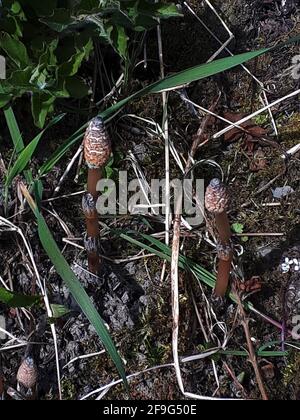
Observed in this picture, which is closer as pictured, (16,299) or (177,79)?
(16,299)

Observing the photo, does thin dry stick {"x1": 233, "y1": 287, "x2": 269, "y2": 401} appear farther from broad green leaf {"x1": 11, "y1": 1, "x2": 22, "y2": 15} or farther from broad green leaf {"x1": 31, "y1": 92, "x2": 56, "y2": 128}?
broad green leaf {"x1": 11, "y1": 1, "x2": 22, "y2": 15}

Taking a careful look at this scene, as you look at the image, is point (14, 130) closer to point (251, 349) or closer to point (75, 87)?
point (75, 87)

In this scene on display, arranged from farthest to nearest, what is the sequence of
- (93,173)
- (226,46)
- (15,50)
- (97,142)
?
(226,46)
(15,50)
(93,173)
(97,142)

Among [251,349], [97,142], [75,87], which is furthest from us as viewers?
[75,87]

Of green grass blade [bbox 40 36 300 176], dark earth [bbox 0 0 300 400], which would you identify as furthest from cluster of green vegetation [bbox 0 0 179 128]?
dark earth [bbox 0 0 300 400]

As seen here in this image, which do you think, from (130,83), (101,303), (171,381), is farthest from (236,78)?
(171,381)

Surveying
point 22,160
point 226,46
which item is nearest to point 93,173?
point 22,160
